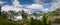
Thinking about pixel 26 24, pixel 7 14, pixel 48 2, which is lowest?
pixel 26 24

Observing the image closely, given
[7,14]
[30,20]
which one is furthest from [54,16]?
[7,14]

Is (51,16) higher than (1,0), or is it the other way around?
(1,0)

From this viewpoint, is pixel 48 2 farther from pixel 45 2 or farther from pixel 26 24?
pixel 26 24

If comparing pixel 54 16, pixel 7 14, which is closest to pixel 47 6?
pixel 54 16

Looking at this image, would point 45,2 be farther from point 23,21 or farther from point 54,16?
point 23,21

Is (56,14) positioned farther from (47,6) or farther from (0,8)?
(0,8)

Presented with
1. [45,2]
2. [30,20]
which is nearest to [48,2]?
[45,2]

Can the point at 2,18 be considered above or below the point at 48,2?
below
